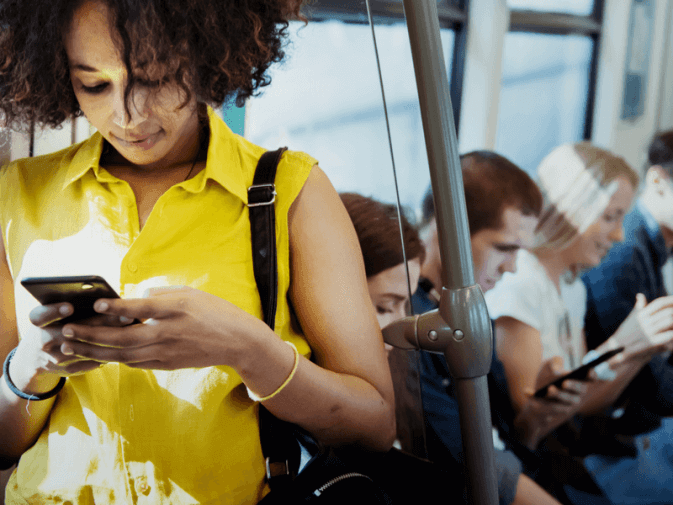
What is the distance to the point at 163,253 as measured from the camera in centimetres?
73

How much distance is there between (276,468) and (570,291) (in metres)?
0.88

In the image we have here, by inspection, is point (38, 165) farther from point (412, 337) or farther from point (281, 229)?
point (412, 337)

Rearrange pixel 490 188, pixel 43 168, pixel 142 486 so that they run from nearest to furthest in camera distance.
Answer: pixel 142 486 → pixel 43 168 → pixel 490 188

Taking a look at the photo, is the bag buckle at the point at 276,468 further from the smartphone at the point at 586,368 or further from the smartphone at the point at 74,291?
the smartphone at the point at 586,368

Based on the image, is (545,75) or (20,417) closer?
(20,417)

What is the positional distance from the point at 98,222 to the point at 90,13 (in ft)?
0.82

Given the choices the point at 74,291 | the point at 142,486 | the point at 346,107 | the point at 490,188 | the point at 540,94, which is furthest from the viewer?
the point at 540,94

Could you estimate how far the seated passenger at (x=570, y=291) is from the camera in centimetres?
130

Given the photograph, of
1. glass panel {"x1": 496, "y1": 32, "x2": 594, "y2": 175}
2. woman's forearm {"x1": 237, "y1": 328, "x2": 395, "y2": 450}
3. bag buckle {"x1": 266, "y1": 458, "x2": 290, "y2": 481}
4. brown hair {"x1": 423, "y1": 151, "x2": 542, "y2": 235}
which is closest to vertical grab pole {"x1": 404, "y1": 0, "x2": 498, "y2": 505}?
woman's forearm {"x1": 237, "y1": 328, "x2": 395, "y2": 450}

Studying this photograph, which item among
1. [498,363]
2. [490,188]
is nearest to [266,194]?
[490,188]

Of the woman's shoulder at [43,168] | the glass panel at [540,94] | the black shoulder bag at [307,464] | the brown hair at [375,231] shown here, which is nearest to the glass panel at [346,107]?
the brown hair at [375,231]

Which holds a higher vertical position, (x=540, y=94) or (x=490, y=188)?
(x=540, y=94)

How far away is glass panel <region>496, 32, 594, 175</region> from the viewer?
1.29 metres

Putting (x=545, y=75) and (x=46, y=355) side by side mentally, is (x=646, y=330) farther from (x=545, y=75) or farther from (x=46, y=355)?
(x=46, y=355)
